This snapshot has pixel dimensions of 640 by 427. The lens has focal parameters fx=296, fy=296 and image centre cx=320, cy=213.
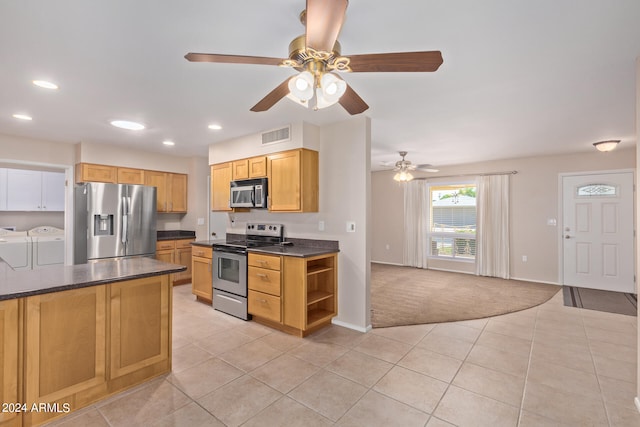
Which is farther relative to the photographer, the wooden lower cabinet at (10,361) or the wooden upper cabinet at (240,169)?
the wooden upper cabinet at (240,169)

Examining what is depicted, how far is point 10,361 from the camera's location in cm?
171

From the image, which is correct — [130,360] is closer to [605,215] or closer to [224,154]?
[224,154]

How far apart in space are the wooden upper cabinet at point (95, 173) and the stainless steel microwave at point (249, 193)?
2.13 m

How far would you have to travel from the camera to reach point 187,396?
Result: 2.13 m

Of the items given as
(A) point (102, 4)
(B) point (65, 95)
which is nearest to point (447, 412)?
(A) point (102, 4)

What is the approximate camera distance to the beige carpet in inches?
149

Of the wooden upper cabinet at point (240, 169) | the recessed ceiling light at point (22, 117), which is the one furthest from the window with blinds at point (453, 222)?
the recessed ceiling light at point (22, 117)

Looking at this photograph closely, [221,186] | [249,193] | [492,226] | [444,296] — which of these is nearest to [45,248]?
[221,186]

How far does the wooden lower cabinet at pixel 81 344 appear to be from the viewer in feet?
5.71

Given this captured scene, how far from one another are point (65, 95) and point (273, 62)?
247 centimetres

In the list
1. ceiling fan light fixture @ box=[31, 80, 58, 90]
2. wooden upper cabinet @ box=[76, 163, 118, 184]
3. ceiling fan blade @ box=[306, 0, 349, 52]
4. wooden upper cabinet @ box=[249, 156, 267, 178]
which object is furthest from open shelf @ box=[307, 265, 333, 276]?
wooden upper cabinet @ box=[76, 163, 118, 184]

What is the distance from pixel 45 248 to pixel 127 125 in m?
3.17

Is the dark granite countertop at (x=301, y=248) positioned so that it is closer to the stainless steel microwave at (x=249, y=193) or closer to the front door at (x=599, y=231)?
the stainless steel microwave at (x=249, y=193)

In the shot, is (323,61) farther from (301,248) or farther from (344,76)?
(301,248)
